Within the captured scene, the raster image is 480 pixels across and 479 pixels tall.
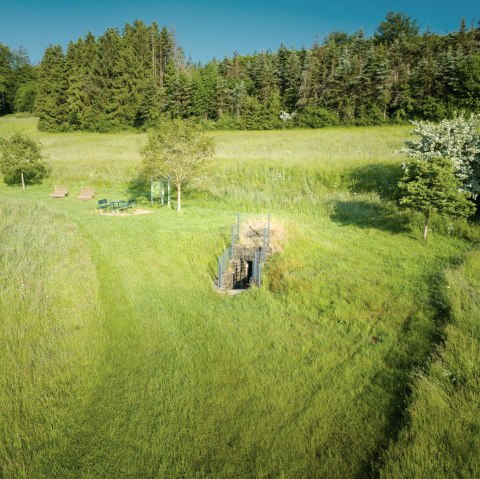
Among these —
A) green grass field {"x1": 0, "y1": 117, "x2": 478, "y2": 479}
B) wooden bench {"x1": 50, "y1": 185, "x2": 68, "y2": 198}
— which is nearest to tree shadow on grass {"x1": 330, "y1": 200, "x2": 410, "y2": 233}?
green grass field {"x1": 0, "y1": 117, "x2": 478, "y2": 479}

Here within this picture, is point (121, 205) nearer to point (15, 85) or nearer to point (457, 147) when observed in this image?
point (457, 147)

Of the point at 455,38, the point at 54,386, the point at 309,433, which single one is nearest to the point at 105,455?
the point at 54,386

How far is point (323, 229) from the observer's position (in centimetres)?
1759

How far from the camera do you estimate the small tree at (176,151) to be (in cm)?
2211

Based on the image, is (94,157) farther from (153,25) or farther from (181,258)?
(153,25)

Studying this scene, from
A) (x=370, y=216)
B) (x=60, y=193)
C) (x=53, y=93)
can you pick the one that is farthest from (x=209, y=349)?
(x=53, y=93)

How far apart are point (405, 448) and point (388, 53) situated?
235 ft

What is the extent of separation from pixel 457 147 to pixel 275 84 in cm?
5991

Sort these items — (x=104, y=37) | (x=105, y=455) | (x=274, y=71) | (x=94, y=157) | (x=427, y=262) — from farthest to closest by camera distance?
1. (x=104, y=37)
2. (x=274, y=71)
3. (x=94, y=157)
4. (x=427, y=262)
5. (x=105, y=455)

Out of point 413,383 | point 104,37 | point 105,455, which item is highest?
point 104,37

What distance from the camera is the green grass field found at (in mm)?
4938

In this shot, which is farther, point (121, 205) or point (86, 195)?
point (86, 195)

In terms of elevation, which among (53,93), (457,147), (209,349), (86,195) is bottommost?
(209,349)

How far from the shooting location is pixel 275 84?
6888 centimetres
